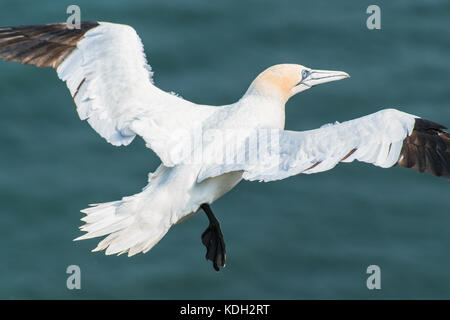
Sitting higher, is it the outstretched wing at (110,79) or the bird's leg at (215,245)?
the outstretched wing at (110,79)

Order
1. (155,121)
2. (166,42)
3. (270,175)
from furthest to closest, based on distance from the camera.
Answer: (166,42) → (155,121) → (270,175)

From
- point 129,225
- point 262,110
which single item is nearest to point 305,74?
point 262,110

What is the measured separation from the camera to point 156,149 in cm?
889

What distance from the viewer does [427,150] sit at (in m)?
8.73

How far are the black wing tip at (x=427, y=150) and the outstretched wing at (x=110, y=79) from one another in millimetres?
1677

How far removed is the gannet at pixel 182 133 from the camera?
857 centimetres

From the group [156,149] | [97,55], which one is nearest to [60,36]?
[97,55]

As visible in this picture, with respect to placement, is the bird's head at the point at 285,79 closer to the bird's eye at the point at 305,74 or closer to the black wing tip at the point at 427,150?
the bird's eye at the point at 305,74

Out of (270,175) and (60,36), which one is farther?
(60,36)

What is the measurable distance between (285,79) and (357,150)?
5.39 feet

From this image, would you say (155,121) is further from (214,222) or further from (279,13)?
(279,13)

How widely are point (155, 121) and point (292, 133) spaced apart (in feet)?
3.68

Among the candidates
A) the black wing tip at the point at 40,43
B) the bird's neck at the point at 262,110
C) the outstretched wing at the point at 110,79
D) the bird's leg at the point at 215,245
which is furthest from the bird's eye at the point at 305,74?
the black wing tip at the point at 40,43

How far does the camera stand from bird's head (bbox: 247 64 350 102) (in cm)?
971
